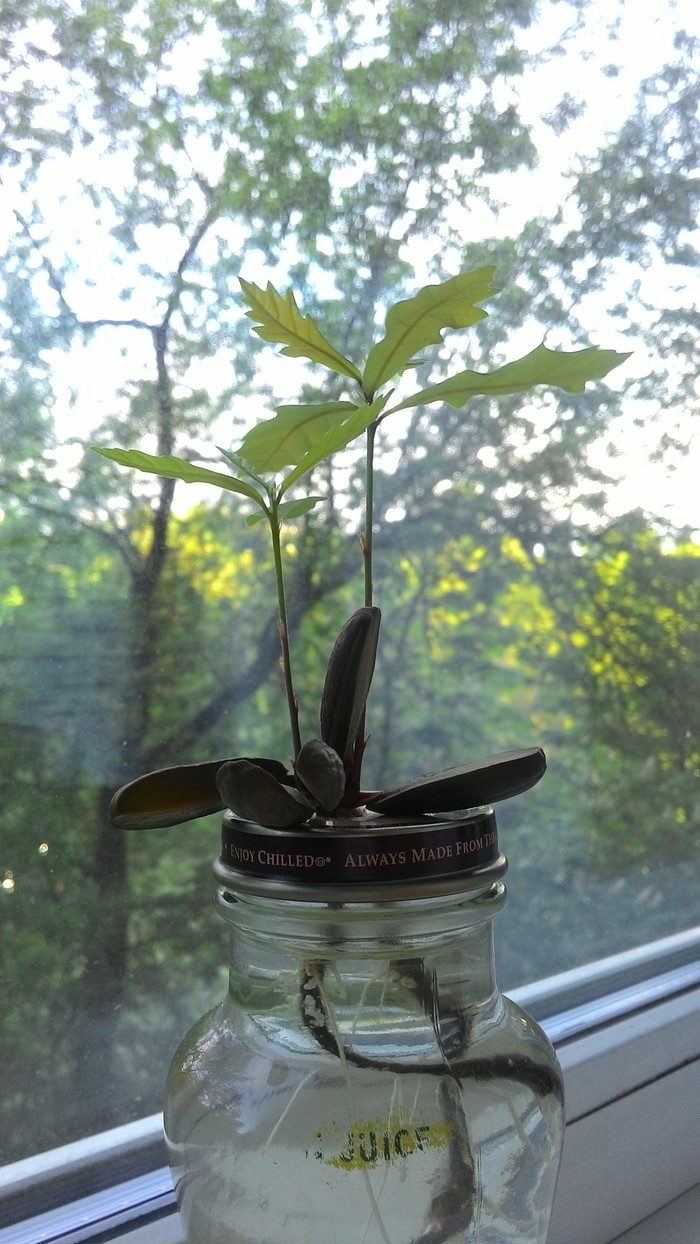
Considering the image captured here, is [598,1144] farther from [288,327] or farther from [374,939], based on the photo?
[288,327]

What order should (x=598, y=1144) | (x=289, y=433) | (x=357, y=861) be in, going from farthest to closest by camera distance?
(x=598, y=1144) < (x=289, y=433) < (x=357, y=861)

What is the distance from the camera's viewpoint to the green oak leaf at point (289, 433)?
1.51ft

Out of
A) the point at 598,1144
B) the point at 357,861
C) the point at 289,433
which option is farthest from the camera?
A: the point at 598,1144

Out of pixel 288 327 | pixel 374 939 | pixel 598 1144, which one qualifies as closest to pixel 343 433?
pixel 288 327

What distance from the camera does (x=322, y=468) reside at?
667mm

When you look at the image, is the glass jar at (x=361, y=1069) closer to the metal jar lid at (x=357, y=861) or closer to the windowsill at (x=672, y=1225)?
the metal jar lid at (x=357, y=861)

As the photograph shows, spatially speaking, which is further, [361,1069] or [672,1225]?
[672,1225]

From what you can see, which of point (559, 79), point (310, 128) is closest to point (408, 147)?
point (310, 128)

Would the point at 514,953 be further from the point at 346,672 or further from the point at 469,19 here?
the point at 469,19

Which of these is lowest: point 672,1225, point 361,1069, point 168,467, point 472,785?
point 672,1225

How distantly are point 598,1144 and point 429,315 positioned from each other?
544mm

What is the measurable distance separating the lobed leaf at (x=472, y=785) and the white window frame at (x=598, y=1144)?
0.28 meters

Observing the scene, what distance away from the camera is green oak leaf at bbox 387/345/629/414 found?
0.42 m

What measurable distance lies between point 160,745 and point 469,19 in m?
0.56
